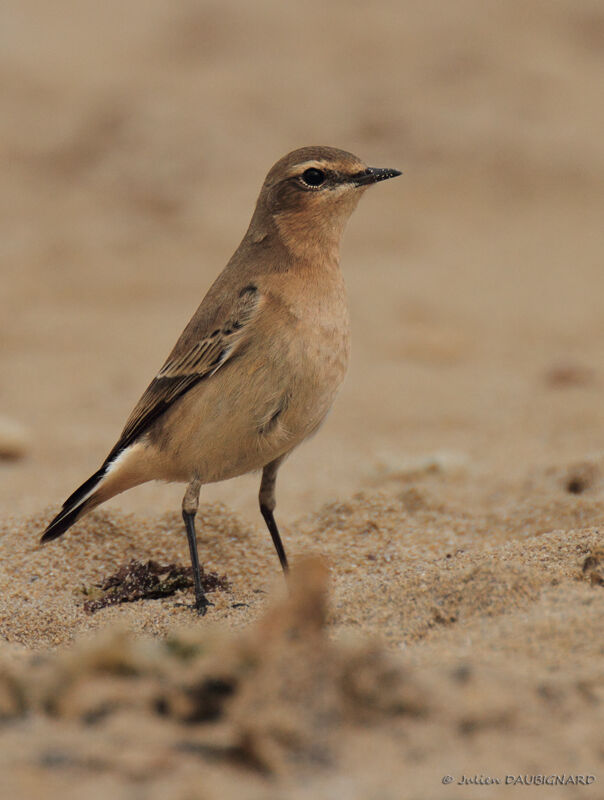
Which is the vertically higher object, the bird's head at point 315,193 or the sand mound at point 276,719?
the bird's head at point 315,193

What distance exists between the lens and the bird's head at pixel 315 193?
18.2 ft

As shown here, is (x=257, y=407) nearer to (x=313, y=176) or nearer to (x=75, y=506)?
(x=75, y=506)

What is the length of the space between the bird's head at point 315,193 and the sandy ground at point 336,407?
5.62ft

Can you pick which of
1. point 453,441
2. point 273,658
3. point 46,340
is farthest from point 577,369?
point 273,658

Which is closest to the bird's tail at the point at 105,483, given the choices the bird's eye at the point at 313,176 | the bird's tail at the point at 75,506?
the bird's tail at the point at 75,506

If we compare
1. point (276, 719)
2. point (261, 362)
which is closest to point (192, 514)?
point (261, 362)

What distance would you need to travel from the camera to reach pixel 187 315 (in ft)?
39.8

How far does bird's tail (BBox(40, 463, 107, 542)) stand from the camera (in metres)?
5.32

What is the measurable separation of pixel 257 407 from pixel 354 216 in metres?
10.3

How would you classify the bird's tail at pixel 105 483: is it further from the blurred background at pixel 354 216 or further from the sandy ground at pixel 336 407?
the blurred background at pixel 354 216

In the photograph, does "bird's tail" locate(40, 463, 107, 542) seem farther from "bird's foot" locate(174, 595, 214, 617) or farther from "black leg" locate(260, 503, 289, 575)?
"black leg" locate(260, 503, 289, 575)

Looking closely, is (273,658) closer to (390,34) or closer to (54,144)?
(54,144)

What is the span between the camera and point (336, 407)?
10.1 m

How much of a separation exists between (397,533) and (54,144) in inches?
448
